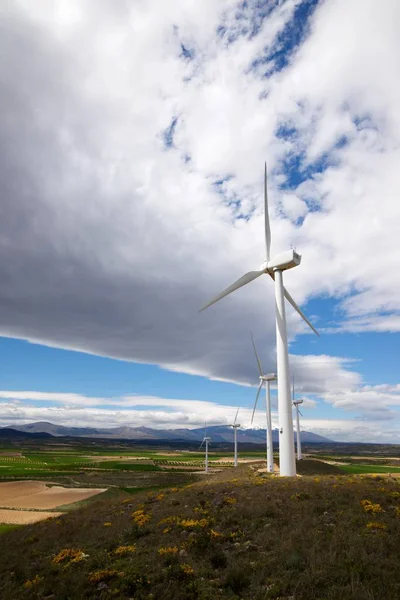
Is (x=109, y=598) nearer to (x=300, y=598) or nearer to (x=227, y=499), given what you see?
(x=300, y=598)

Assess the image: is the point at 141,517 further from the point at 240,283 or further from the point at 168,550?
the point at 240,283

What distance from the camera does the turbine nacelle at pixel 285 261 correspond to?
40.6m

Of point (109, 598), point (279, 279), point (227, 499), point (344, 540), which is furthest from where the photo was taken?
point (279, 279)

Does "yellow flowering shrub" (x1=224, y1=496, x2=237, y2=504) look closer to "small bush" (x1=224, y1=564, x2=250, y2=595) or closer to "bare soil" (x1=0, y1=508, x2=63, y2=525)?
"small bush" (x1=224, y1=564, x2=250, y2=595)

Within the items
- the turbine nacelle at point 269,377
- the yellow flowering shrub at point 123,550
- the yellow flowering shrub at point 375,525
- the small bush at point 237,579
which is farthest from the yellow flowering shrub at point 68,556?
the turbine nacelle at point 269,377

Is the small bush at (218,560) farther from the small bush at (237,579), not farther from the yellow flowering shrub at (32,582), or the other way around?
the yellow flowering shrub at (32,582)

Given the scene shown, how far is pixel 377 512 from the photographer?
20672 millimetres

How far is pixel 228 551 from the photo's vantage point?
1681cm

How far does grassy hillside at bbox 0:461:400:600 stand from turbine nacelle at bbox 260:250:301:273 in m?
21.6

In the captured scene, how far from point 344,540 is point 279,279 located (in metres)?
28.3

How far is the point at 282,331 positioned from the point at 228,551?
24.3m

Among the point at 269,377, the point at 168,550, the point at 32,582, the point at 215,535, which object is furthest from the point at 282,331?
the point at 269,377

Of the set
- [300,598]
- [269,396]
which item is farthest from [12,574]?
[269,396]

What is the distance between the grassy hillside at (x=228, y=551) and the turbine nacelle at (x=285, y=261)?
21566 mm
